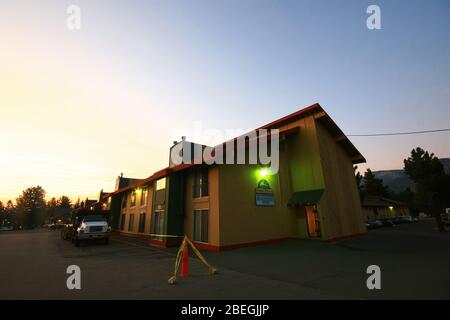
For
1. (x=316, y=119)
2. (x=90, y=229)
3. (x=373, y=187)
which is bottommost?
(x=90, y=229)

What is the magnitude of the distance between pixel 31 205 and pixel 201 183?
11694 centimetres

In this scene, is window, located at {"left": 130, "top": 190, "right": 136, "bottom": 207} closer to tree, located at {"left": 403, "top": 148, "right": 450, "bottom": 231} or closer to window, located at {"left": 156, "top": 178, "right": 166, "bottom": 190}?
window, located at {"left": 156, "top": 178, "right": 166, "bottom": 190}

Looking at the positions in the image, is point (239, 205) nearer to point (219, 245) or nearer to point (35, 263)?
point (219, 245)

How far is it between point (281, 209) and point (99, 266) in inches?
479

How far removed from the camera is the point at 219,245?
13.5 metres

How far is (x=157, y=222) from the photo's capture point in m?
19.2

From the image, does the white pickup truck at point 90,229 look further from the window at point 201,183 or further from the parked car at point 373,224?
the parked car at point 373,224

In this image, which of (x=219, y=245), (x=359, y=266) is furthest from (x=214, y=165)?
(x=359, y=266)

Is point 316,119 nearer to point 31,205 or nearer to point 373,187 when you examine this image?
point 373,187

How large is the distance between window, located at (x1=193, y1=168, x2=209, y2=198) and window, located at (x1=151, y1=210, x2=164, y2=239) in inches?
156

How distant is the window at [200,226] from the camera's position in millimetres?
15102

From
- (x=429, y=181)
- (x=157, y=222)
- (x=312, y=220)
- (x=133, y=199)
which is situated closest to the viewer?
(x=312, y=220)

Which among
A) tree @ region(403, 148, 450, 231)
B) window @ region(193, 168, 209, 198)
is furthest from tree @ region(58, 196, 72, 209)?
tree @ region(403, 148, 450, 231)

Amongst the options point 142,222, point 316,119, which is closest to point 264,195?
point 316,119
